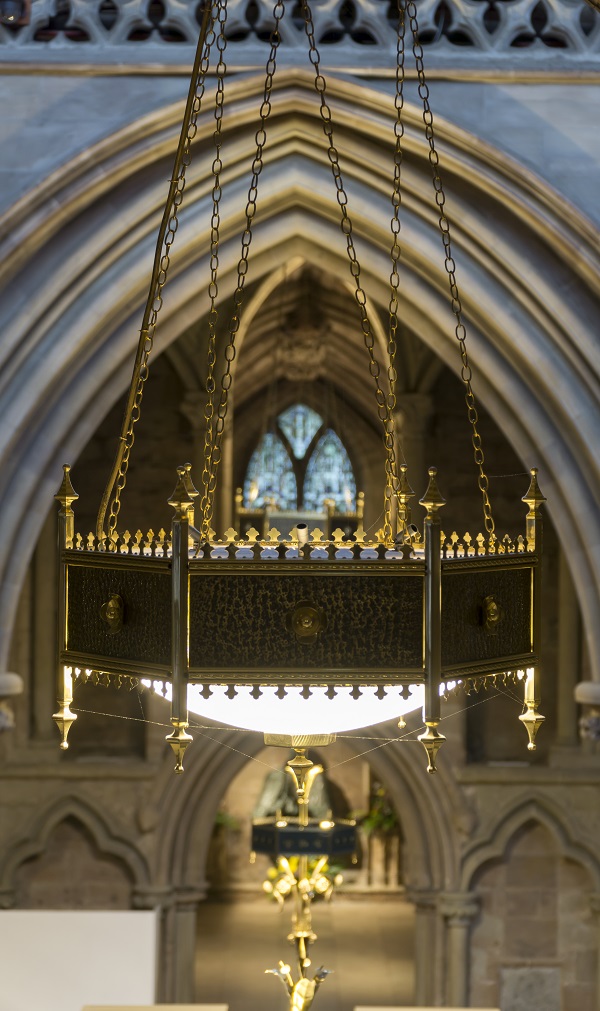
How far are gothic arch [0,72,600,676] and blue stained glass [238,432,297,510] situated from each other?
7.73m

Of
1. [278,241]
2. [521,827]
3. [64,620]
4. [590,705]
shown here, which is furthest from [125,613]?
[521,827]

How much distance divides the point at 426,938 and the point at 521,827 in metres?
1.03

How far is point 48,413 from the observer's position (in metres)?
7.56

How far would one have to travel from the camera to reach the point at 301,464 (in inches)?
618

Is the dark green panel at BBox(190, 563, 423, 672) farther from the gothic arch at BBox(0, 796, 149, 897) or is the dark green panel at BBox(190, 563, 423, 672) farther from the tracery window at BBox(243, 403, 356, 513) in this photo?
the tracery window at BBox(243, 403, 356, 513)

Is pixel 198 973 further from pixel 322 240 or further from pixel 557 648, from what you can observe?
pixel 322 240

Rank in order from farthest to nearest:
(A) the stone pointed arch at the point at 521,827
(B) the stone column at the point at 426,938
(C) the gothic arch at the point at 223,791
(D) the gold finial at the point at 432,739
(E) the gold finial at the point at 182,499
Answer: (B) the stone column at the point at 426,938
(C) the gothic arch at the point at 223,791
(A) the stone pointed arch at the point at 521,827
(E) the gold finial at the point at 182,499
(D) the gold finial at the point at 432,739

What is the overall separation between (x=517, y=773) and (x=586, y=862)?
0.71m

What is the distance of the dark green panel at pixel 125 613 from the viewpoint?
10.9 feet

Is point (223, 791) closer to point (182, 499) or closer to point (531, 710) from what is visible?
point (531, 710)

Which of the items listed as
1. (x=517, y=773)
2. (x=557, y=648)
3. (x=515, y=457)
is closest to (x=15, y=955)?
(x=517, y=773)

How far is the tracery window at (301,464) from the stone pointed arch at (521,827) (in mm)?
5346

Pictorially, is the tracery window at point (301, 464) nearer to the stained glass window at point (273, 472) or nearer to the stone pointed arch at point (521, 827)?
the stained glass window at point (273, 472)

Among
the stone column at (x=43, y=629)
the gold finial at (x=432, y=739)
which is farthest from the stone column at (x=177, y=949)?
the gold finial at (x=432, y=739)
